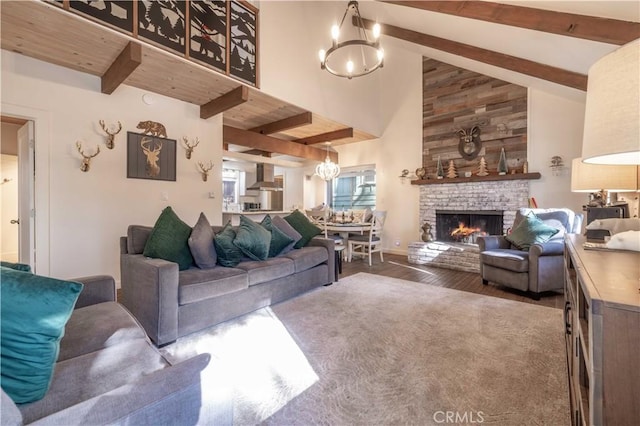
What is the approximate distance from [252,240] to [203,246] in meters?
0.49

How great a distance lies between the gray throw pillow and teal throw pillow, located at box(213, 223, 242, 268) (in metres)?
0.04

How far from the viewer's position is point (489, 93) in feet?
17.2

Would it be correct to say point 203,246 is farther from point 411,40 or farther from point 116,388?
point 411,40

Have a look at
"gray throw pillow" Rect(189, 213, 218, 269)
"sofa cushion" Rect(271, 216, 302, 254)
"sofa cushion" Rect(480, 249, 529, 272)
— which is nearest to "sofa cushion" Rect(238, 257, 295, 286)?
"gray throw pillow" Rect(189, 213, 218, 269)

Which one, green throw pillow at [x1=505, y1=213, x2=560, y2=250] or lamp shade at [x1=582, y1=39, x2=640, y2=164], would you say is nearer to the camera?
lamp shade at [x1=582, y1=39, x2=640, y2=164]

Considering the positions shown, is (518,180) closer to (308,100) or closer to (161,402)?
(308,100)

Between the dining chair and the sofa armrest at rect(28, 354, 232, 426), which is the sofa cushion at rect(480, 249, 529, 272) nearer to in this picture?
the dining chair

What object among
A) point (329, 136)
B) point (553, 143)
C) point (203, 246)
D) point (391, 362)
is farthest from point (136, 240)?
point (553, 143)

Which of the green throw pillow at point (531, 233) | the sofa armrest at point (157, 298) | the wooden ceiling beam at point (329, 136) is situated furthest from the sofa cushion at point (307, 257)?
the wooden ceiling beam at point (329, 136)

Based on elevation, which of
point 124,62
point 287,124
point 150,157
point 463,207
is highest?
point 287,124

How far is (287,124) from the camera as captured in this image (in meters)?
5.62

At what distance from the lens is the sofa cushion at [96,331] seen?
1257 millimetres

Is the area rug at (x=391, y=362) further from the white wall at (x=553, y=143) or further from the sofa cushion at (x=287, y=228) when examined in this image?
the white wall at (x=553, y=143)

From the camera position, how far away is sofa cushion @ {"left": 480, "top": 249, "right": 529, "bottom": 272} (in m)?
3.34
